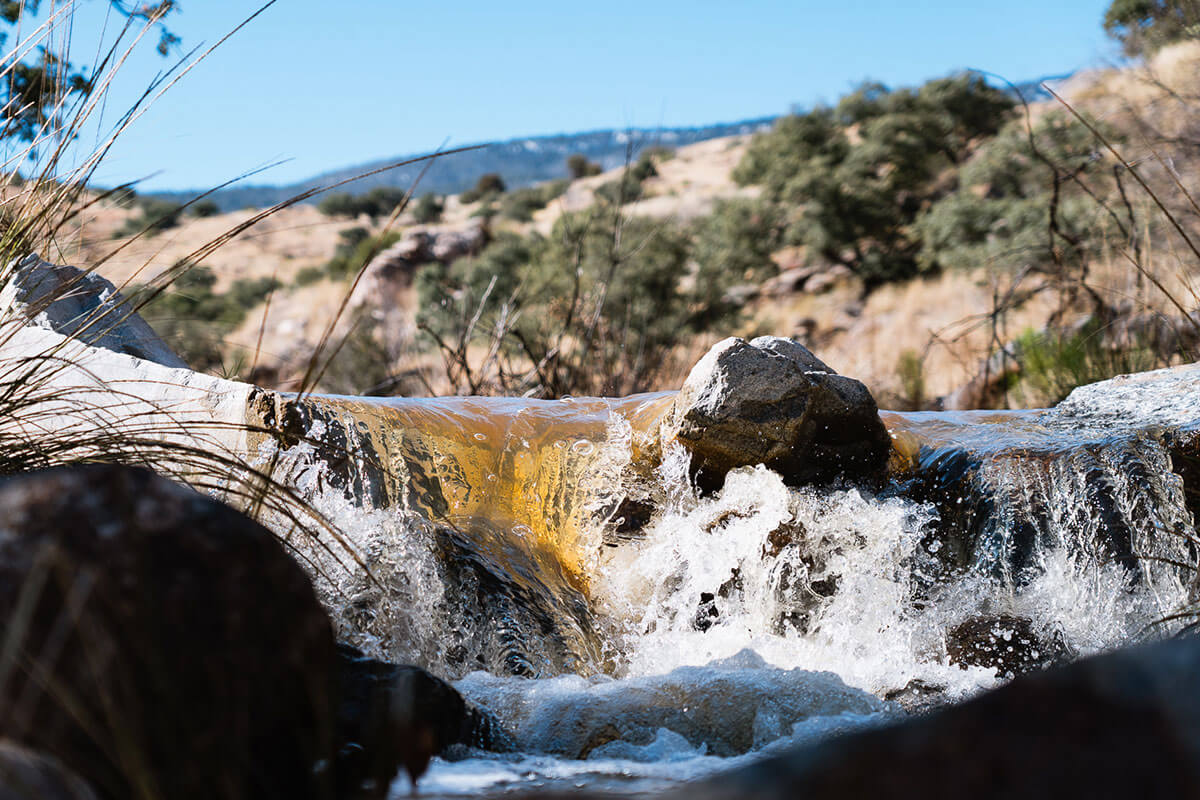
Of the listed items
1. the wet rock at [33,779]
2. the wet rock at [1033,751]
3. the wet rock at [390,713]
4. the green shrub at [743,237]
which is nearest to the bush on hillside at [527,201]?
the green shrub at [743,237]

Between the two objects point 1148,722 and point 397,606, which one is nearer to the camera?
point 1148,722

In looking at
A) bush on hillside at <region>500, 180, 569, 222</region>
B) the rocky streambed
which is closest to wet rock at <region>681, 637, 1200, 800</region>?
the rocky streambed

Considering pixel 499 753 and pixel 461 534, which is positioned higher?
pixel 461 534

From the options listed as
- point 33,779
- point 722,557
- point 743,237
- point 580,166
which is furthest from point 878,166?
point 580,166

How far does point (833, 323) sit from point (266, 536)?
19.2 m

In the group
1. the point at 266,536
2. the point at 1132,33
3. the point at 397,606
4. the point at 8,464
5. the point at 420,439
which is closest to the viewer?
the point at 266,536

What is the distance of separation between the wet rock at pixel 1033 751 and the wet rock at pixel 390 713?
1.75 feet

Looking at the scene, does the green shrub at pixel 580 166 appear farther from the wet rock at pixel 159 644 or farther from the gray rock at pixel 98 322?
the wet rock at pixel 159 644

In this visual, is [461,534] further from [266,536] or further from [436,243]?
[436,243]

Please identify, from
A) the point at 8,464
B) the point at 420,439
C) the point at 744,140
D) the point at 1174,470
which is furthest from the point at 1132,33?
the point at 744,140

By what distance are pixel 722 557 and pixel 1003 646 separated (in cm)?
94

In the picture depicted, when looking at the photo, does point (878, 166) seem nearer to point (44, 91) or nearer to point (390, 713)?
point (44, 91)

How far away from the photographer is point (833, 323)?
64.2 ft

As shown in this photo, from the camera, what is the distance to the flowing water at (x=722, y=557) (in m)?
2.49
